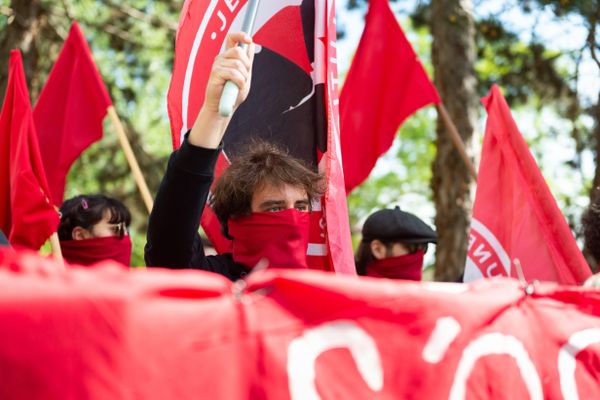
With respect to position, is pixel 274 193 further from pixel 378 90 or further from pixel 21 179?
pixel 378 90

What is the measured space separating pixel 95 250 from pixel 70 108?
1554 millimetres

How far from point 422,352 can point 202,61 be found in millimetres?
1777

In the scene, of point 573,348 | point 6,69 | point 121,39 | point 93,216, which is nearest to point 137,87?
point 121,39

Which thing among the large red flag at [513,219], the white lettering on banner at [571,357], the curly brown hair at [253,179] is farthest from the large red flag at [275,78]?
the white lettering on banner at [571,357]

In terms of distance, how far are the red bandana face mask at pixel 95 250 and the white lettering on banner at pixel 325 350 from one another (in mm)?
2505

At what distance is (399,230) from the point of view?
449 cm

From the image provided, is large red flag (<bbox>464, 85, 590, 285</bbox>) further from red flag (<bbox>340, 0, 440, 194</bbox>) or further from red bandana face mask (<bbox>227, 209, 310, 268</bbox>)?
red flag (<bbox>340, 0, 440, 194</bbox>)

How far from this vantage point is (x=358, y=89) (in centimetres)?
537

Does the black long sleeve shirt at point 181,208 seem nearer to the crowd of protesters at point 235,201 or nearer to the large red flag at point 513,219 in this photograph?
the crowd of protesters at point 235,201

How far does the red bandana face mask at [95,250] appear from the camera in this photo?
4.04 metres

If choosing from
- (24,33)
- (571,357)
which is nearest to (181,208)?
(571,357)

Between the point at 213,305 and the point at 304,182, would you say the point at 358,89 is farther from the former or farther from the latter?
the point at 213,305

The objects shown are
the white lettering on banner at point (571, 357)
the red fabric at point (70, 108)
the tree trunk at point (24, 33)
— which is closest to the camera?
the white lettering on banner at point (571, 357)

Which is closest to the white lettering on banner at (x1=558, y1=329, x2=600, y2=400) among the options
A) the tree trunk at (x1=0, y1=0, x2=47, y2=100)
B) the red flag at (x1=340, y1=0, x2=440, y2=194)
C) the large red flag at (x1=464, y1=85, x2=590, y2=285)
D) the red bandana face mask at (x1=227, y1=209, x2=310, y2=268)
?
the red bandana face mask at (x1=227, y1=209, x2=310, y2=268)
